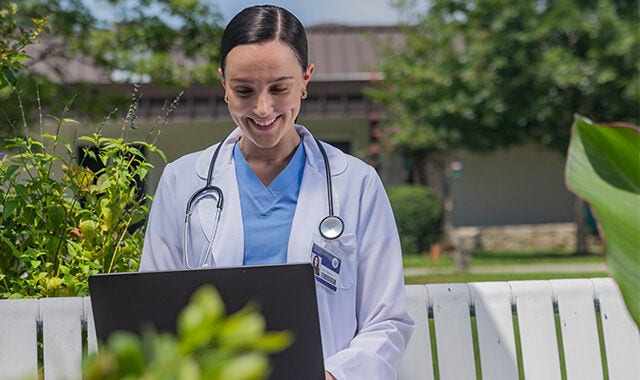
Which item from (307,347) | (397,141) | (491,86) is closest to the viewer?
(307,347)

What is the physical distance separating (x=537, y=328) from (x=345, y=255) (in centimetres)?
90

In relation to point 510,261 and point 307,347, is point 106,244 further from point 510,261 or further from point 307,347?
point 510,261

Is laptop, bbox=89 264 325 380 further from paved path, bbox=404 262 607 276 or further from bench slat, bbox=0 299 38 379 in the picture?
paved path, bbox=404 262 607 276

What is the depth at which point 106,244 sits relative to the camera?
10.2 feet

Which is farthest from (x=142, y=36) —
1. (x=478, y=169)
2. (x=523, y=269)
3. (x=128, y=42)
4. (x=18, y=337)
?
(x=478, y=169)

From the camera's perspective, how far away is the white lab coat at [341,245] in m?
2.40

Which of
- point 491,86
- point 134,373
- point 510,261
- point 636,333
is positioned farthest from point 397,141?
point 134,373

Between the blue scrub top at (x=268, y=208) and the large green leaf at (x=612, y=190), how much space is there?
1.05 metres

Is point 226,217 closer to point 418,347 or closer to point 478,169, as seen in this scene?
point 418,347

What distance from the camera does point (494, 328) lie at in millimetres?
3039

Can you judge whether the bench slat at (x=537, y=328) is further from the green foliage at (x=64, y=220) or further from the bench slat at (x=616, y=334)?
the green foliage at (x=64, y=220)

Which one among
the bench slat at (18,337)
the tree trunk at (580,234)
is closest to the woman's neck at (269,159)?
the bench slat at (18,337)

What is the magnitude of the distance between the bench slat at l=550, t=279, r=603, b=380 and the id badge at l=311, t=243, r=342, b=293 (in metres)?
0.95

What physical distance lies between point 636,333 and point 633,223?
1.79m
